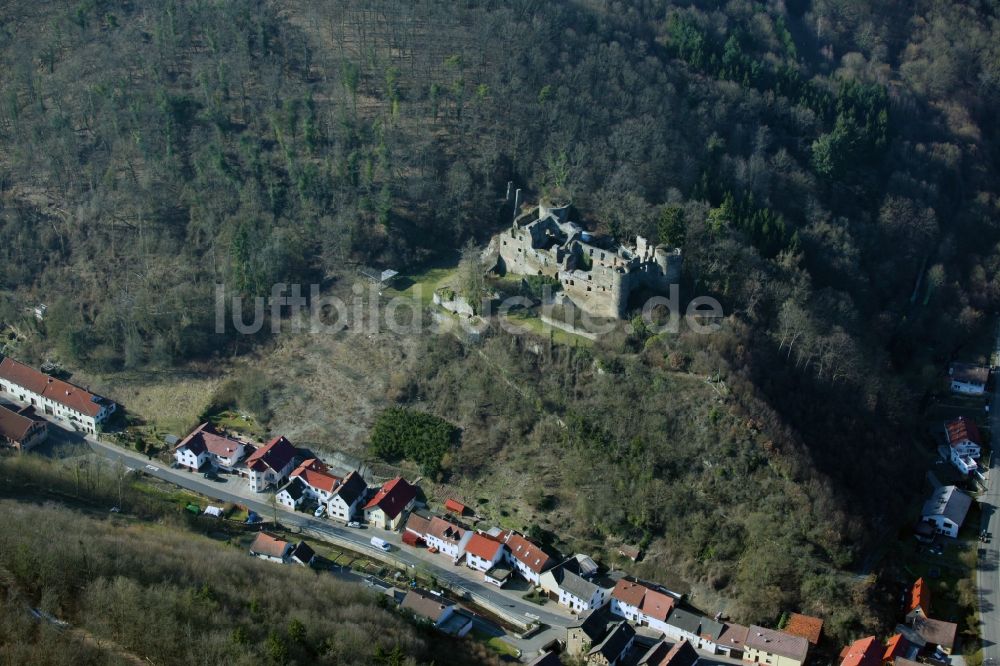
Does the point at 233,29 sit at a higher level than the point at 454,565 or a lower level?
higher

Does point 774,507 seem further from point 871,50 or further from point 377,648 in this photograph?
point 871,50

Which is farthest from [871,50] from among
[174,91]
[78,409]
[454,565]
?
[78,409]

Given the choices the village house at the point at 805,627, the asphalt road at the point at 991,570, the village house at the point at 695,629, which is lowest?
the village house at the point at 695,629

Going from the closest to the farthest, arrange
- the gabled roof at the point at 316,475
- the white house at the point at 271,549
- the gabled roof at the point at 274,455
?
the white house at the point at 271,549
the gabled roof at the point at 316,475
the gabled roof at the point at 274,455

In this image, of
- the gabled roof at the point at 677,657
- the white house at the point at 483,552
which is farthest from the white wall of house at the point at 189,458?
the gabled roof at the point at 677,657

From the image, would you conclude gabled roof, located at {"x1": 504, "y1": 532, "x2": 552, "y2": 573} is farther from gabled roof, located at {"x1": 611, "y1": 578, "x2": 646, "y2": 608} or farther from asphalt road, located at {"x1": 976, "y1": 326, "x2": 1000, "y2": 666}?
asphalt road, located at {"x1": 976, "y1": 326, "x2": 1000, "y2": 666}

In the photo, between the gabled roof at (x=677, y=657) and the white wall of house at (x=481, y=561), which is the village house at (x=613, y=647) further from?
the white wall of house at (x=481, y=561)
